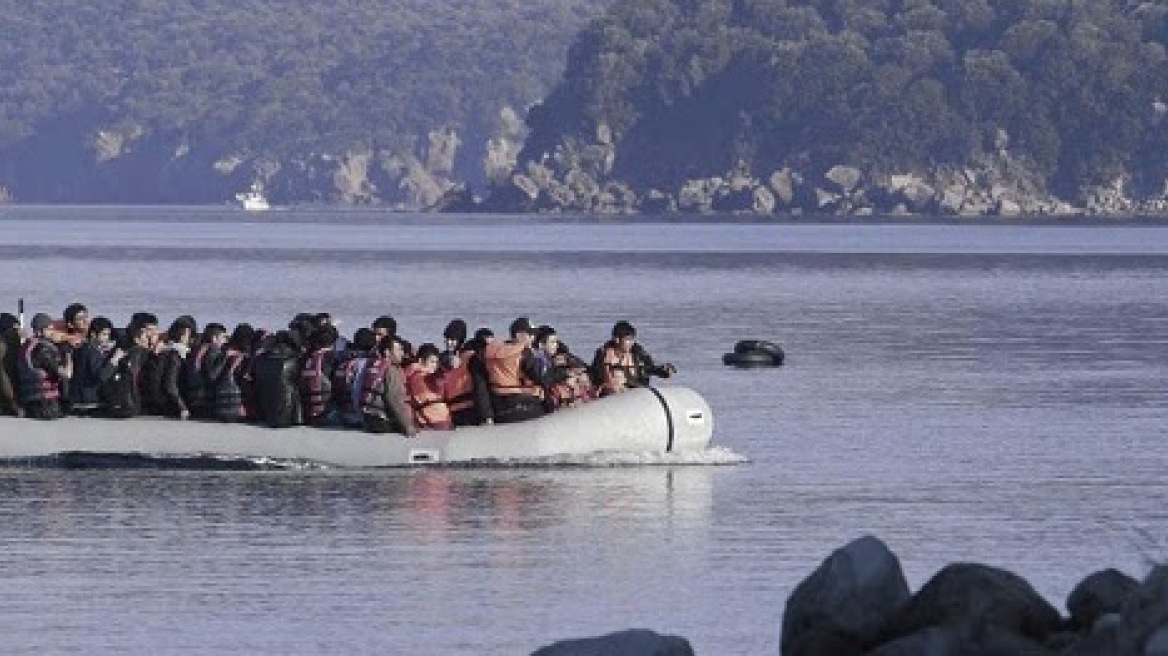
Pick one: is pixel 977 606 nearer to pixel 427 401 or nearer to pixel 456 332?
pixel 427 401

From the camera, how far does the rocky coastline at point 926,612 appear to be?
19.3 metres


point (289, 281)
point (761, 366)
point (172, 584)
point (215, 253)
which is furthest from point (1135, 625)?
point (215, 253)

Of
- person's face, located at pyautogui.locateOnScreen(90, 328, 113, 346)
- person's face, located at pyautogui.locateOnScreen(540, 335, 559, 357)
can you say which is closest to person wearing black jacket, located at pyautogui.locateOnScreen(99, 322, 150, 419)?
person's face, located at pyautogui.locateOnScreen(90, 328, 113, 346)

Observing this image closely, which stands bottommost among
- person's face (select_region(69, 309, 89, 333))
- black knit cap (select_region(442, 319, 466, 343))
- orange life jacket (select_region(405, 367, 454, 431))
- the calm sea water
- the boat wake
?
the calm sea water

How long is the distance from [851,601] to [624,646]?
1.78 meters

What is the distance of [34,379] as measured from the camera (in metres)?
33.1

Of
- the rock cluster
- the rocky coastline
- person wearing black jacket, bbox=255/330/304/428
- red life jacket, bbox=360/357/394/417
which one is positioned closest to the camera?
the rocky coastline

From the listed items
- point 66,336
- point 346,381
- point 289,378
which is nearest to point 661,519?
point 346,381

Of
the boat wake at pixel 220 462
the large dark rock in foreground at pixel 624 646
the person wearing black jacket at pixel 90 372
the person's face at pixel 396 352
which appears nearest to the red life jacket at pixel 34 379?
the person wearing black jacket at pixel 90 372

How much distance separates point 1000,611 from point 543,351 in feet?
48.4

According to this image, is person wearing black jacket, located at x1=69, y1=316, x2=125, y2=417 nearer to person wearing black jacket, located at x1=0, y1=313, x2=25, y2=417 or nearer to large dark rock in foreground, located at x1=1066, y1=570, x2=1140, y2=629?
person wearing black jacket, located at x1=0, y1=313, x2=25, y2=417

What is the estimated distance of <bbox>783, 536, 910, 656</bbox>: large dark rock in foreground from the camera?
65.7ft

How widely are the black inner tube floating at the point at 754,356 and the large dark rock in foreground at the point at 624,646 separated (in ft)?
116

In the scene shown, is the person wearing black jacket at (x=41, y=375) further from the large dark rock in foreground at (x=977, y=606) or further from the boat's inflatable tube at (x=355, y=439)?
the large dark rock in foreground at (x=977, y=606)
